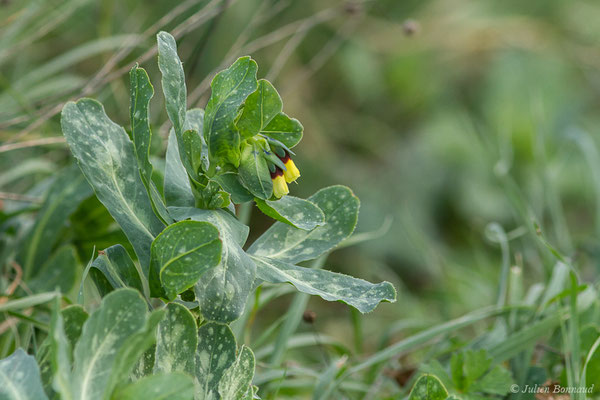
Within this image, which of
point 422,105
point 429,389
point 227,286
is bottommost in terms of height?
point 422,105

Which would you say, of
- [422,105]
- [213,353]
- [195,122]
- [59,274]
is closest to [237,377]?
[213,353]

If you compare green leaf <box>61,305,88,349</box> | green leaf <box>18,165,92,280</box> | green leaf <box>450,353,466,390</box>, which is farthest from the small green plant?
green leaf <box>18,165,92,280</box>

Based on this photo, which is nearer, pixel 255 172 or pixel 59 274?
pixel 255 172

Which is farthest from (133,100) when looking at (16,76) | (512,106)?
(512,106)

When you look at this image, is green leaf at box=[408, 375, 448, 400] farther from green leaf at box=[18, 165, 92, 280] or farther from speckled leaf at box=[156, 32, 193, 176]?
green leaf at box=[18, 165, 92, 280]

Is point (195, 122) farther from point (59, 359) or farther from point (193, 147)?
point (59, 359)

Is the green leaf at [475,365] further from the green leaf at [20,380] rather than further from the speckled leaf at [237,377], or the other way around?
the green leaf at [20,380]
